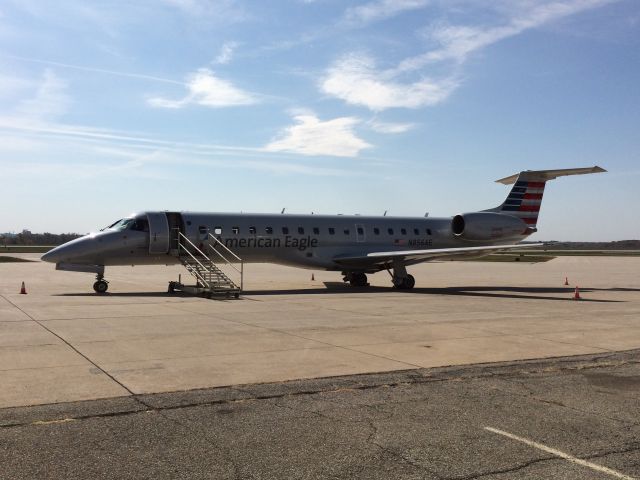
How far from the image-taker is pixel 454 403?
6.92 metres

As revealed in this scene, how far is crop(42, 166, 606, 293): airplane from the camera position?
2220cm

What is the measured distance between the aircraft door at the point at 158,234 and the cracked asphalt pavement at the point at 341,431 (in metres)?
16.0

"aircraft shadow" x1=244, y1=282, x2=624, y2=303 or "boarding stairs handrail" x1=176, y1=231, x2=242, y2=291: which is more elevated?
"boarding stairs handrail" x1=176, y1=231, x2=242, y2=291

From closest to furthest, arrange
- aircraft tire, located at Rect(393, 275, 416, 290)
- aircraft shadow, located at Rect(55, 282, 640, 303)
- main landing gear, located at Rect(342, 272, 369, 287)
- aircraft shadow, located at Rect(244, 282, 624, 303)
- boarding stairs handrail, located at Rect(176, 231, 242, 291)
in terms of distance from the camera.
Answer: boarding stairs handrail, located at Rect(176, 231, 242, 291), aircraft shadow, located at Rect(55, 282, 640, 303), aircraft shadow, located at Rect(244, 282, 624, 303), aircraft tire, located at Rect(393, 275, 416, 290), main landing gear, located at Rect(342, 272, 369, 287)

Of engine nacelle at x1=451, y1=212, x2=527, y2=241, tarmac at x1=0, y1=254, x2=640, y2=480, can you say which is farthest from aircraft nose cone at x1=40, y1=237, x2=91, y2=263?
engine nacelle at x1=451, y1=212, x2=527, y2=241

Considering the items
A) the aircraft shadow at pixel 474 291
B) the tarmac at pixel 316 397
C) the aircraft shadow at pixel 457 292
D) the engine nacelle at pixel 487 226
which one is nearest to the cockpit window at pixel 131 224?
the aircraft shadow at pixel 457 292

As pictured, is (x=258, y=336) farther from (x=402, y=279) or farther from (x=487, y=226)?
(x=487, y=226)

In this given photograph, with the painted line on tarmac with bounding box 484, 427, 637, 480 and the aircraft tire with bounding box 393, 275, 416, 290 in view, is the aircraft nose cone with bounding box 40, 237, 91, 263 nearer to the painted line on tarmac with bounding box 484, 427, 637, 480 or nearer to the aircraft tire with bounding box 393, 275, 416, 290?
the aircraft tire with bounding box 393, 275, 416, 290

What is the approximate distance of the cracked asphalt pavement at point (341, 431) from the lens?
489 centimetres

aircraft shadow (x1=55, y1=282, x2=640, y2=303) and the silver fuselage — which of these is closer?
aircraft shadow (x1=55, y1=282, x2=640, y2=303)

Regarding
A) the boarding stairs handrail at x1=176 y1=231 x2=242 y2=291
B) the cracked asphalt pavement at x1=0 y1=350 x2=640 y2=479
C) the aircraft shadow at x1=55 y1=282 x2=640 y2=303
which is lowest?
the cracked asphalt pavement at x1=0 y1=350 x2=640 y2=479

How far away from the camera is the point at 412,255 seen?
2533cm

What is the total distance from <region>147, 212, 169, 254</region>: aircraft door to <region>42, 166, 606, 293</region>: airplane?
0.12 ft

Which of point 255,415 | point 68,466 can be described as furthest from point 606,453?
point 68,466
